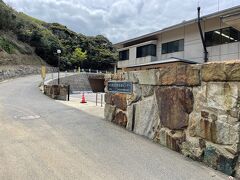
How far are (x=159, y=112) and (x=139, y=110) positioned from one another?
0.97 m

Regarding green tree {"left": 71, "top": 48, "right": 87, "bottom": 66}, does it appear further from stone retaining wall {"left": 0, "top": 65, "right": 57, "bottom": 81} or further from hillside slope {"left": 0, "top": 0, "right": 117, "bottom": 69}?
stone retaining wall {"left": 0, "top": 65, "right": 57, "bottom": 81}

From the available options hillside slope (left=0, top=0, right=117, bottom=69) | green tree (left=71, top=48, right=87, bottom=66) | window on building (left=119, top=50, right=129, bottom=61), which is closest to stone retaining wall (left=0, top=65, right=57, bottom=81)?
hillside slope (left=0, top=0, right=117, bottom=69)

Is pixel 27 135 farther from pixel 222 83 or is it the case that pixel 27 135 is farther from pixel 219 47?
pixel 219 47

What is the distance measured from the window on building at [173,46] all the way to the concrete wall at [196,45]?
31 centimetres

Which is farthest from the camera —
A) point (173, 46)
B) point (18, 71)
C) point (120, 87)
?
point (18, 71)

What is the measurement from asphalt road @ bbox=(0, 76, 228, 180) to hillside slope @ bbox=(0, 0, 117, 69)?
132 feet

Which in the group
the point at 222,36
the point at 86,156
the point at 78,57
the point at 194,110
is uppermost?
the point at 78,57

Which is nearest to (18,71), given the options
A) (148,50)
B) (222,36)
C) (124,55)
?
(124,55)

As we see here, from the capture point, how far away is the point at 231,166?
13.9 ft

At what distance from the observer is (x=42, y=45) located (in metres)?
55.9

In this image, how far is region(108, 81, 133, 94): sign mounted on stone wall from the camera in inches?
302

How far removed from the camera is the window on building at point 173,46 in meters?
23.5

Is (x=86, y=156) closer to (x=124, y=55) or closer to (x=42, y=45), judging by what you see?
(x=124, y=55)

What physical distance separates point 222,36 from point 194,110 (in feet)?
55.9
